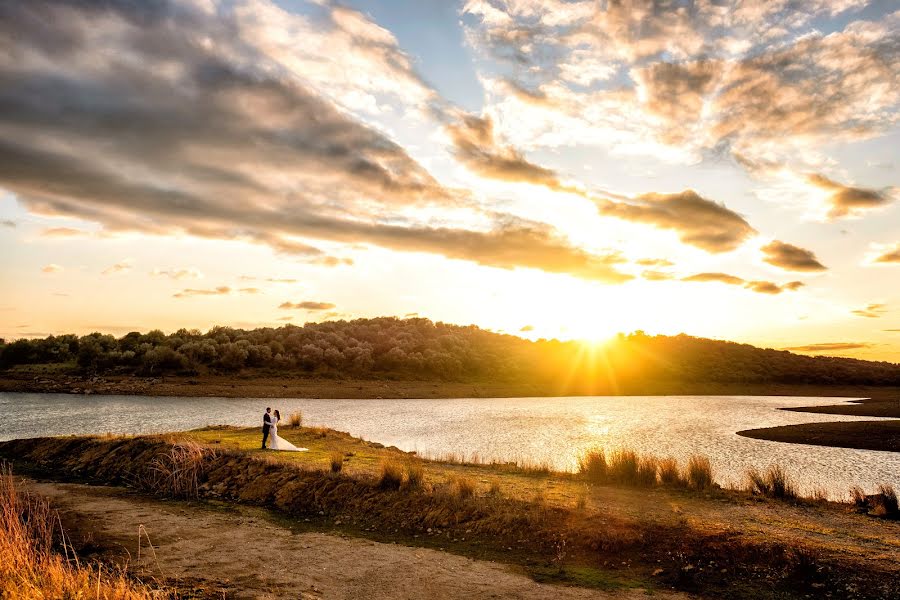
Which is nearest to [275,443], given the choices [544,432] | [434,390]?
[544,432]

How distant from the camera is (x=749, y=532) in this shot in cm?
1349

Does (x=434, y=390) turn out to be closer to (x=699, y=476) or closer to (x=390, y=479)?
(x=699, y=476)

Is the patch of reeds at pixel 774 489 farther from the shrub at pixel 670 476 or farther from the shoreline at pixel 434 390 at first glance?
the shoreline at pixel 434 390

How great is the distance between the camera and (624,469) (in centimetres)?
2102

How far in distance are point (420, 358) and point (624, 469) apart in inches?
4657

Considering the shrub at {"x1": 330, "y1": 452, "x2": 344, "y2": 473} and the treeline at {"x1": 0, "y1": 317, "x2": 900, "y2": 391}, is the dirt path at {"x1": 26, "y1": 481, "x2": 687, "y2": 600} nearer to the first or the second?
the shrub at {"x1": 330, "y1": 452, "x2": 344, "y2": 473}

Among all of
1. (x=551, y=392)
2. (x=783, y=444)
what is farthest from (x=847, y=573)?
(x=551, y=392)

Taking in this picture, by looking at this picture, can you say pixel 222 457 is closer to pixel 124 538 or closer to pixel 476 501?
pixel 124 538

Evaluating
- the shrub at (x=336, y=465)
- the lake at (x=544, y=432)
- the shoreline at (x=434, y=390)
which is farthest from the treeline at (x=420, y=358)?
the shrub at (x=336, y=465)

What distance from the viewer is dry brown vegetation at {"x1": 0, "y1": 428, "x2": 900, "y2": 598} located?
11534 mm

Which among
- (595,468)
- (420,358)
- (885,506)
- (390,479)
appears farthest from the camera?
(420,358)

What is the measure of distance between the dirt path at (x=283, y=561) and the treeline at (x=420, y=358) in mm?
100423

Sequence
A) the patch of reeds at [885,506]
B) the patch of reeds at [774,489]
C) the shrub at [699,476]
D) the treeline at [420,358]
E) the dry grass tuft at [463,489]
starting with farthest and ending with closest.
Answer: the treeline at [420,358] < the shrub at [699,476] < the patch of reeds at [774,489] < the dry grass tuft at [463,489] < the patch of reeds at [885,506]

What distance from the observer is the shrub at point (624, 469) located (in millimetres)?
20703
